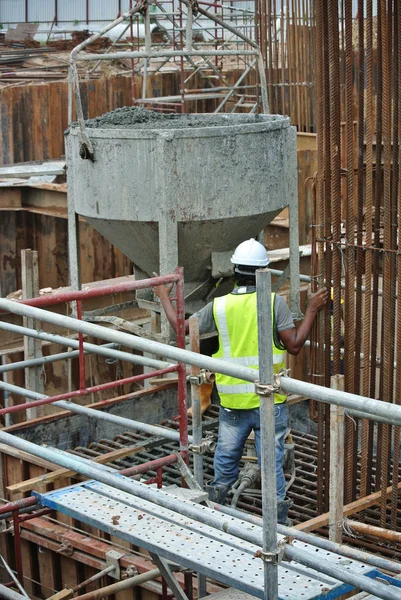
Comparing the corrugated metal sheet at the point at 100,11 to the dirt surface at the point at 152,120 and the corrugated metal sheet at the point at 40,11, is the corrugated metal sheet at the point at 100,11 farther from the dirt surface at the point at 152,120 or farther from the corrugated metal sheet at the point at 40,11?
the dirt surface at the point at 152,120

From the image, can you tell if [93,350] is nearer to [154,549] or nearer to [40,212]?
[154,549]

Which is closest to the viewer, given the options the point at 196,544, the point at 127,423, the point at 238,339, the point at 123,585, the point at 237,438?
Answer: the point at 196,544

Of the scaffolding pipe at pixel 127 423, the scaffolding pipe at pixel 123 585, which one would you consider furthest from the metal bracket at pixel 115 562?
the scaffolding pipe at pixel 127 423

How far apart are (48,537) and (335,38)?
14.0ft

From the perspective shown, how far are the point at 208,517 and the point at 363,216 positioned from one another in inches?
133

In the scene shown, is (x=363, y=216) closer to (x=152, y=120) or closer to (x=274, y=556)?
(x=152, y=120)

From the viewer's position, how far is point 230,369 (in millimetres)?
5059

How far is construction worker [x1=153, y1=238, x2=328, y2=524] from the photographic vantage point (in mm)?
7309

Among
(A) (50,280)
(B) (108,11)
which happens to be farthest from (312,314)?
(B) (108,11)

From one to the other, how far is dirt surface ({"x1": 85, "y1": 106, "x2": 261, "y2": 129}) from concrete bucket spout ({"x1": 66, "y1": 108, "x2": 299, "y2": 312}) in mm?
61

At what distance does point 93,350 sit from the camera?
8.05 m

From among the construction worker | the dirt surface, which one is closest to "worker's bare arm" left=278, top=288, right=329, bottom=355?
the construction worker

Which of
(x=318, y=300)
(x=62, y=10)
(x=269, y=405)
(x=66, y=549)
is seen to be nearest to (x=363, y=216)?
(x=318, y=300)

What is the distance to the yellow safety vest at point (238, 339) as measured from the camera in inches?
288
